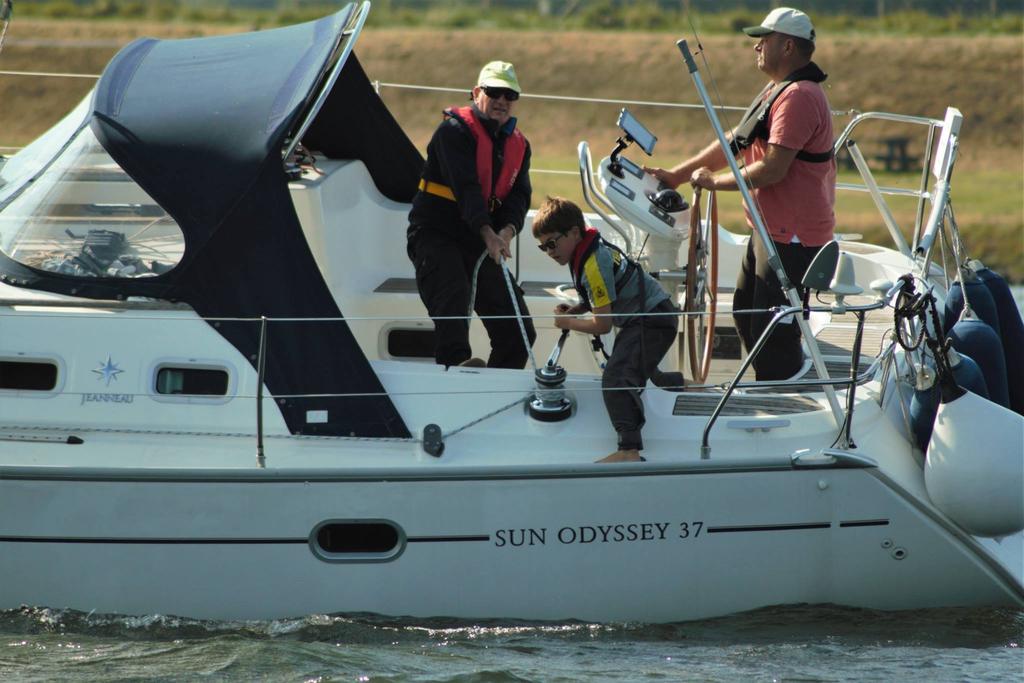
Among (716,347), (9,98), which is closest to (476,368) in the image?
(716,347)

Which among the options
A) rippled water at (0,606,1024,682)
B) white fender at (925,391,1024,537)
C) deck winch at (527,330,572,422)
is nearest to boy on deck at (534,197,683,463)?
deck winch at (527,330,572,422)

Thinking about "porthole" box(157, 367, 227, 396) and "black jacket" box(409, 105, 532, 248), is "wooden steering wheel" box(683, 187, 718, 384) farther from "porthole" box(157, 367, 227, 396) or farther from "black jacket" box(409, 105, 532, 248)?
"porthole" box(157, 367, 227, 396)

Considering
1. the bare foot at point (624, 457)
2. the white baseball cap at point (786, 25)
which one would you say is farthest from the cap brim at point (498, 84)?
the bare foot at point (624, 457)

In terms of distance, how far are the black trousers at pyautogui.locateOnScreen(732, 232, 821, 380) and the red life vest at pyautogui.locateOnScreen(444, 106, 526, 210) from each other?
1.14m

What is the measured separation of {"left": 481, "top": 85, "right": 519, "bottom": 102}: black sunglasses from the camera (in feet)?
19.5

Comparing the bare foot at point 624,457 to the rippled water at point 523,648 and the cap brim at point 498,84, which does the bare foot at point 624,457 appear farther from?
the cap brim at point 498,84

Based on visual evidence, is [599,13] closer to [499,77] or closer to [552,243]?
[499,77]

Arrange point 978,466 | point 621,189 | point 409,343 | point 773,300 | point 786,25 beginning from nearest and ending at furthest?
point 978,466
point 786,25
point 773,300
point 621,189
point 409,343

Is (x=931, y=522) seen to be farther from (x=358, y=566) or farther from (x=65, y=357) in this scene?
(x=65, y=357)

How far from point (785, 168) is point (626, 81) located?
741 inches

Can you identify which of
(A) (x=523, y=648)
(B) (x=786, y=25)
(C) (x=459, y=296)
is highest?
(B) (x=786, y=25)

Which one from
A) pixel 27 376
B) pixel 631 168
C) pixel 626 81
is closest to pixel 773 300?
pixel 631 168

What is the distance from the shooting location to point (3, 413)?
575 cm

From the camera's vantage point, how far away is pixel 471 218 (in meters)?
5.87
